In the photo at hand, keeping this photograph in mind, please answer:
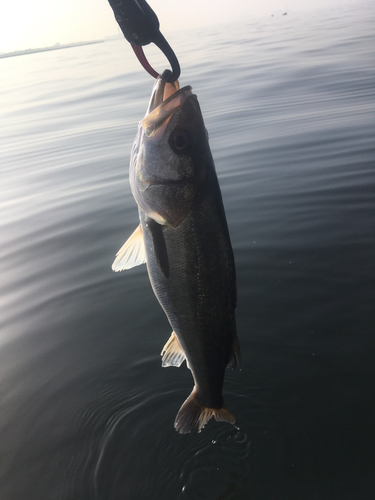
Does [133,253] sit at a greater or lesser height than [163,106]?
lesser

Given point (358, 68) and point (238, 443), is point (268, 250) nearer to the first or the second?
point (238, 443)

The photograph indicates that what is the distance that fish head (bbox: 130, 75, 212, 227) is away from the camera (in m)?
2.49

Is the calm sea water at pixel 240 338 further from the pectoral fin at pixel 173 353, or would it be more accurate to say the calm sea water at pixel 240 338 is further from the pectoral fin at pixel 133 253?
the pectoral fin at pixel 133 253

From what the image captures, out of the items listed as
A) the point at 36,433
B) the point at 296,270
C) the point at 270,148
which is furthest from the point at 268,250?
the point at 270,148

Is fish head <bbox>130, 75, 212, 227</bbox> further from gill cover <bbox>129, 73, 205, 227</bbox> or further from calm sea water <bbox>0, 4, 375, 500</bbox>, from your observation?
calm sea water <bbox>0, 4, 375, 500</bbox>

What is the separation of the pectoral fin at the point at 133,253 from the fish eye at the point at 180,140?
0.56m

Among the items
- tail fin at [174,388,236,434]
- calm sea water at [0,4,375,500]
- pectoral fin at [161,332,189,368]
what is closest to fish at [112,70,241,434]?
pectoral fin at [161,332,189,368]

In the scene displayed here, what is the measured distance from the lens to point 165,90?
2510 mm

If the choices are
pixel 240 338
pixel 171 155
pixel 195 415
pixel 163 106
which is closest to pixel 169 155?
pixel 171 155

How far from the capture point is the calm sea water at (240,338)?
3.55 meters

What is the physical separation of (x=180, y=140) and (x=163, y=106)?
0.21m

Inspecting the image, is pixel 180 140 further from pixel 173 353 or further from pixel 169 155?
pixel 173 353

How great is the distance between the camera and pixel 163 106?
8.16 feet

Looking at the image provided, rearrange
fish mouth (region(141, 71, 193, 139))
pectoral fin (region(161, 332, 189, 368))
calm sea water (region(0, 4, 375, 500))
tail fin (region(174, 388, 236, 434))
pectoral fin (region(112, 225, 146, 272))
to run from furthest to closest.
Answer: calm sea water (region(0, 4, 375, 500))
tail fin (region(174, 388, 236, 434))
pectoral fin (region(161, 332, 189, 368))
pectoral fin (region(112, 225, 146, 272))
fish mouth (region(141, 71, 193, 139))
